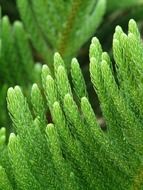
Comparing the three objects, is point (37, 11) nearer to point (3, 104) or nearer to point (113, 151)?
point (3, 104)

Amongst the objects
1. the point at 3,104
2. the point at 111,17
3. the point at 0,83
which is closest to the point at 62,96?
the point at 3,104

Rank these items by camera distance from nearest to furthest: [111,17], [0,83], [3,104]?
[3,104] → [0,83] → [111,17]

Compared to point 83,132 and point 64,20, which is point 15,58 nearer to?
point 64,20

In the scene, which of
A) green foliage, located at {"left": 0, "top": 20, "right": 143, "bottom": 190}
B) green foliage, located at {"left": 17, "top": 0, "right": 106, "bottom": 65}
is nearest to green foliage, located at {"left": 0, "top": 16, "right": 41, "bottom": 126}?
green foliage, located at {"left": 17, "top": 0, "right": 106, "bottom": 65}

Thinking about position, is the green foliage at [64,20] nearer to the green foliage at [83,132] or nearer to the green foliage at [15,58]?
the green foliage at [15,58]

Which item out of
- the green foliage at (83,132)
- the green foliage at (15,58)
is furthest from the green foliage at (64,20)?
the green foliage at (83,132)

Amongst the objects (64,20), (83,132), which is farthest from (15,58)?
(83,132)
